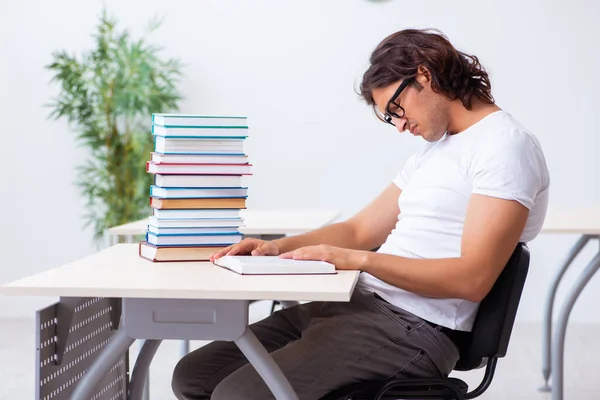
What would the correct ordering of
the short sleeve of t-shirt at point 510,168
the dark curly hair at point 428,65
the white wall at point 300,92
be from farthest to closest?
the white wall at point 300,92
the dark curly hair at point 428,65
the short sleeve of t-shirt at point 510,168

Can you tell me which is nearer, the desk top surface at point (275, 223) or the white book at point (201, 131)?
the white book at point (201, 131)

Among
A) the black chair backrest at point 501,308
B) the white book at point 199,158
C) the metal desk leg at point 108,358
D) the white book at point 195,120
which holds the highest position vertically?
the white book at point 195,120

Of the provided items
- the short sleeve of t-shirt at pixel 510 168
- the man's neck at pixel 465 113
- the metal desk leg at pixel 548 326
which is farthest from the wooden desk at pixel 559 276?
the short sleeve of t-shirt at pixel 510 168

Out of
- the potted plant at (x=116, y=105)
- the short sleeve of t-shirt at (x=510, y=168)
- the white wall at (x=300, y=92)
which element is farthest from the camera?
the white wall at (x=300, y=92)

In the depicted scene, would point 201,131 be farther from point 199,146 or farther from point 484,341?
point 484,341

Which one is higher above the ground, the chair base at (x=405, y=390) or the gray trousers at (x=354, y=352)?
the gray trousers at (x=354, y=352)

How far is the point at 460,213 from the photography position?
180 cm

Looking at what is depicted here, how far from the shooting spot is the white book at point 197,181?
1.91 metres

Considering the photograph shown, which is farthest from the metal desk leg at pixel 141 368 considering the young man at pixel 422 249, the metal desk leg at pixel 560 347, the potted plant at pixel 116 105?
the potted plant at pixel 116 105

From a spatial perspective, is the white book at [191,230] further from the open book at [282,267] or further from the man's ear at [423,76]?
the man's ear at [423,76]

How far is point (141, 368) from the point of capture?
7.24ft

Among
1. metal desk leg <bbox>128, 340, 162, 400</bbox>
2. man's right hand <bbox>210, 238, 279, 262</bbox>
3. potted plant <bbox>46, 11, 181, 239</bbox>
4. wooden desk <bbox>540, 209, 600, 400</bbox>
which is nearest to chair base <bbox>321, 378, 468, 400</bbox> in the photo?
man's right hand <bbox>210, 238, 279, 262</bbox>

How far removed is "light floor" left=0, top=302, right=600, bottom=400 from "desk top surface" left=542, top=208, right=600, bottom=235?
28.1 inches

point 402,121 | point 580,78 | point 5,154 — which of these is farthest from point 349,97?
point 402,121
